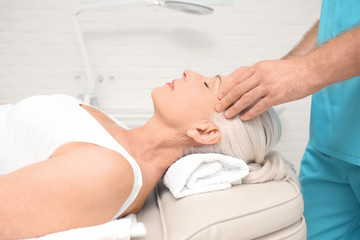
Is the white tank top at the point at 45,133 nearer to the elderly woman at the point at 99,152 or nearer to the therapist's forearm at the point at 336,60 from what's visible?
the elderly woman at the point at 99,152

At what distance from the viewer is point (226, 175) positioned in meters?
1.03

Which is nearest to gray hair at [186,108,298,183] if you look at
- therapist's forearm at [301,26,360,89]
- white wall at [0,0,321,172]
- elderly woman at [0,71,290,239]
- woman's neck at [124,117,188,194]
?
elderly woman at [0,71,290,239]

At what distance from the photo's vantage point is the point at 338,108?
3.63 feet

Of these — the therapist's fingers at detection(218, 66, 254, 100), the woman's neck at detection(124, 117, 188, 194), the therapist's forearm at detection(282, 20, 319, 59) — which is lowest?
the woman's neck at detection(124, 117, 188, 194)

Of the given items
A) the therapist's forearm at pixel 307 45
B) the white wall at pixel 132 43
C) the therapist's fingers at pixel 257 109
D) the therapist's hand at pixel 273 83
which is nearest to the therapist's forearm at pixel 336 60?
the therapist's hand at pixel 273 83

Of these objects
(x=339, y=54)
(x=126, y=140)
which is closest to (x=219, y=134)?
(x=126, y=140)

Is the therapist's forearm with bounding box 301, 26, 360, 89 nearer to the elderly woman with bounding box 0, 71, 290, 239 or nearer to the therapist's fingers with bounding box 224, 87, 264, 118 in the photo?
the therapist's fingers with bounding box 224, 87, 264, 118

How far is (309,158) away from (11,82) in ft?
6.53

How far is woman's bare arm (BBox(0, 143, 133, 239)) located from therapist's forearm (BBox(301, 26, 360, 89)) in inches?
23.9

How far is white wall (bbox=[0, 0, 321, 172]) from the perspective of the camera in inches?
85.8

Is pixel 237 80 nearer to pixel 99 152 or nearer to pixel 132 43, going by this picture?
pixel 99 152

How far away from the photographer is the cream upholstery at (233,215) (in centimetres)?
84

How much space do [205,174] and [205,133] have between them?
0.56ft

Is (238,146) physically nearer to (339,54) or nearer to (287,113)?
(339,54)
